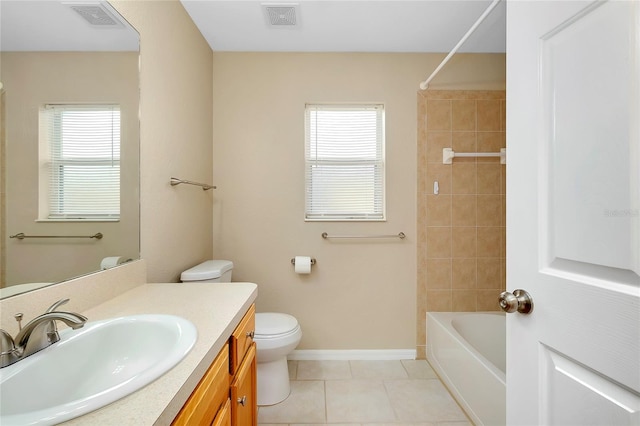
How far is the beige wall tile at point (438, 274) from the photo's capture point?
2.23m

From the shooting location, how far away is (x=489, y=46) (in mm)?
2146

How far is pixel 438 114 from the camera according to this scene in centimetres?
223

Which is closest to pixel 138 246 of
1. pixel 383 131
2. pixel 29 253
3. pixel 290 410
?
pixel 29 253

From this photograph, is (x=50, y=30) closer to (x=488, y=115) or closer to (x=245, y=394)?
(x=245, y=394)

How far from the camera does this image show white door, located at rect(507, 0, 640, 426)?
514 mm

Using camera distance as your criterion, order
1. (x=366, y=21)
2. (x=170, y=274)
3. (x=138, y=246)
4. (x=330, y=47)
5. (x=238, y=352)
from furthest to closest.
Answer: (x=330, y=47), (x=366, y=21), (x=170, y=274), (x=138, y=246), (x=238, y=352)

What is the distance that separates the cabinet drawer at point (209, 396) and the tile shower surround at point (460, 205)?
5.76 ft

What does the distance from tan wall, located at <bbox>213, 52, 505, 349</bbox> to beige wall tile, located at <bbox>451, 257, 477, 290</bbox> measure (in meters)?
0.39

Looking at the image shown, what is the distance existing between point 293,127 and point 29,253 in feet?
5.73

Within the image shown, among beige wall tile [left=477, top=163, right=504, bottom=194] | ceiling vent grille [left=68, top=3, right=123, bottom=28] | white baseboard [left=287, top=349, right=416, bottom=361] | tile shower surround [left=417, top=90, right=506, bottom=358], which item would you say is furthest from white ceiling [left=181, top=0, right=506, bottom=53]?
white baseboard [left=287, top=349, right=416, bottom=361]

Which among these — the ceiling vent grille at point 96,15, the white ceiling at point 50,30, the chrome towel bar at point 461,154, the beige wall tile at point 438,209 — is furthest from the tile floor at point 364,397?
the ceiling vent grille at point 96,15

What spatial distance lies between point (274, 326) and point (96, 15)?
1.71m

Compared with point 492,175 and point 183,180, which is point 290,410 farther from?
point 492,175

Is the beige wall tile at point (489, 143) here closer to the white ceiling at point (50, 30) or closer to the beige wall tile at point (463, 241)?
the beige wall tile at point (463, 241)
